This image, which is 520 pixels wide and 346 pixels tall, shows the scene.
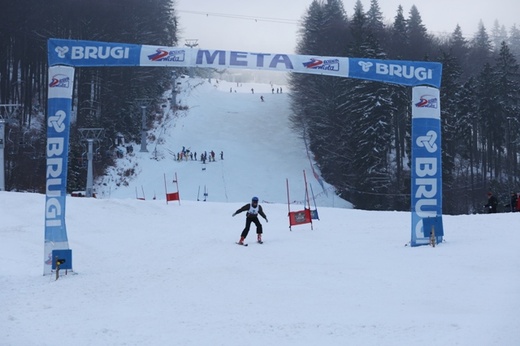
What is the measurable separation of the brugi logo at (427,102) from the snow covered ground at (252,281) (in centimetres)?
362

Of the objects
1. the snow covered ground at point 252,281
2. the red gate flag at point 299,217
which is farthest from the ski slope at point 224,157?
the red gate flag at point 299,217

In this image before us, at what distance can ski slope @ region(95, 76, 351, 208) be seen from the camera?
4078 cm

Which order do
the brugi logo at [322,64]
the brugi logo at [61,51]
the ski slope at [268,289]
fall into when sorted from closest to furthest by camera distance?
the ski slope at [268,289], the brugi logo at [61,51], the brugi logo at [322,64]

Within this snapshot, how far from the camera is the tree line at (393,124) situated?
132 ft

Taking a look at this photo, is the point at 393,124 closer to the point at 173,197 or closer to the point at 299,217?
the point at 173,197

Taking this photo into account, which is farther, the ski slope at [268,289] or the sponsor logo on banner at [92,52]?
the sponsor logo on banner at [92,52]

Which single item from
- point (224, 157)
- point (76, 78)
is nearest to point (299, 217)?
point (224, 157)

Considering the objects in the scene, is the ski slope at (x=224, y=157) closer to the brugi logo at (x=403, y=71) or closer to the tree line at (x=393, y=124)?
the tree line at (x=393, y=124)

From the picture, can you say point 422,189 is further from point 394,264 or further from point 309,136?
point 309,136

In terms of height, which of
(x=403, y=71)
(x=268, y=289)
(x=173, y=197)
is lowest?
(x=268, y=289)

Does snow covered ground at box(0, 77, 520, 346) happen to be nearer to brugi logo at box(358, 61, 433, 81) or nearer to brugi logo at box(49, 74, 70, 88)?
brugi logo at box(49, 74, 70, 88)

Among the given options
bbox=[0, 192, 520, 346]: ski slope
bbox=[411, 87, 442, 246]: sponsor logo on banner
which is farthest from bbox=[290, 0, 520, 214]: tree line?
bbox=[411, 87, 442, 246]: sponsor logo on banner

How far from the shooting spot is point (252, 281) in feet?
33.8

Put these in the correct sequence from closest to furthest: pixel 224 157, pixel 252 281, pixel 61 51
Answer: pixel 252 281, pixel 61 51, pixel 224 157
